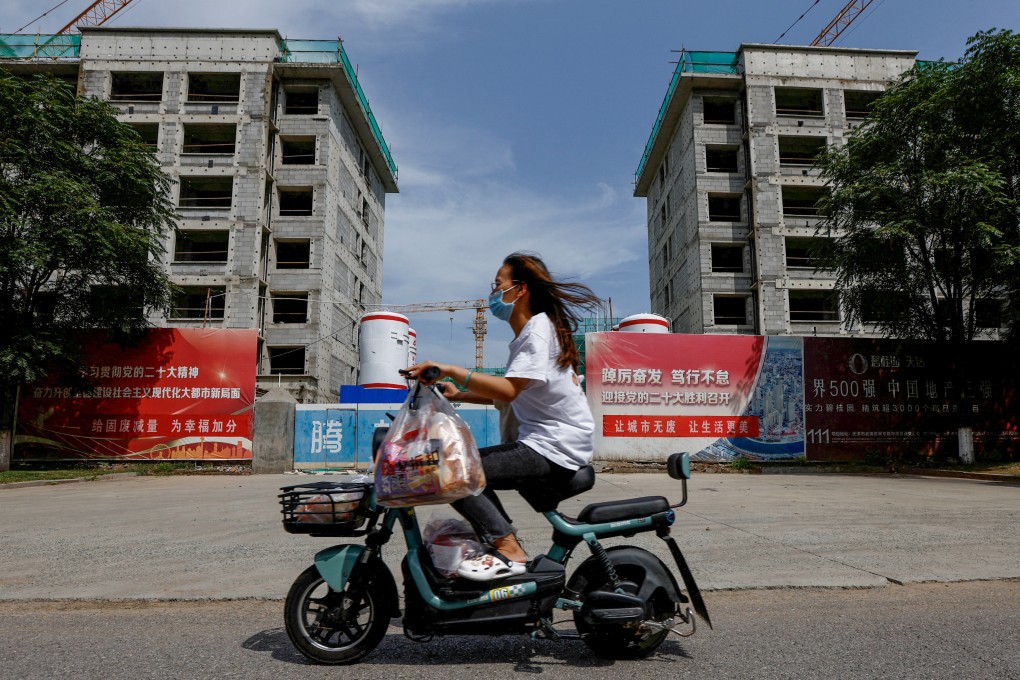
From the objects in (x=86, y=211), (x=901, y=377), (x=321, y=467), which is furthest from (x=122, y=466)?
(x=901, y=377)

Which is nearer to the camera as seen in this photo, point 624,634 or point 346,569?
point 346,569

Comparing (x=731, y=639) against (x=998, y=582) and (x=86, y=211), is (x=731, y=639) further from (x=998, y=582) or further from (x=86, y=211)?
(x=86, y=211)

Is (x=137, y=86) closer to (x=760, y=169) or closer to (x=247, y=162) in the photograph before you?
(x=247, y=162)

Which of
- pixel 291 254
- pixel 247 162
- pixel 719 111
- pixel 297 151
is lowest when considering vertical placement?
pixel 291 254

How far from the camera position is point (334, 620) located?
289 centimetres

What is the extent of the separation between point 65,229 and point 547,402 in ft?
56.9

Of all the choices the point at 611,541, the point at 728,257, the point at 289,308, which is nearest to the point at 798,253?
the point at 728,257

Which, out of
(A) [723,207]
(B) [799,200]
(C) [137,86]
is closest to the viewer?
(C) [137,86]

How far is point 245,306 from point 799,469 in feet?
84.5

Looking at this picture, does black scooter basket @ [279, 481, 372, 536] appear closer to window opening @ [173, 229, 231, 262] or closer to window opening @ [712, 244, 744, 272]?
window opening @ [173, 229, 231, 262]

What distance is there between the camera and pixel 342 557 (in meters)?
2.83

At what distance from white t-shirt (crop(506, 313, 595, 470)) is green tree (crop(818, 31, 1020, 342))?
16219 millimetres

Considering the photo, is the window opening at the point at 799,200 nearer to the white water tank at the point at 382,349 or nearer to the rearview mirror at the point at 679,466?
the white water tank at the point at 382,349

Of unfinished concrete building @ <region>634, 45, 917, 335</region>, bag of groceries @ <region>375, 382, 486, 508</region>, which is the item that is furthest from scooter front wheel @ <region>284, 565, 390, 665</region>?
unfinished concrete building @ <region>634, 45, 917, 335</region>
